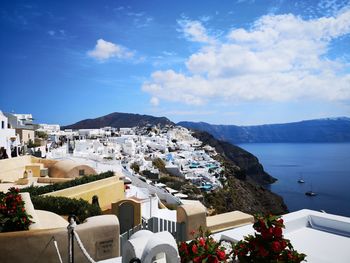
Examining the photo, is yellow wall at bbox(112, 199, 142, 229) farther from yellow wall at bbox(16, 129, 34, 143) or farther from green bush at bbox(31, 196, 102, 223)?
yellow wall at bbox(16, 129, 34, 143)

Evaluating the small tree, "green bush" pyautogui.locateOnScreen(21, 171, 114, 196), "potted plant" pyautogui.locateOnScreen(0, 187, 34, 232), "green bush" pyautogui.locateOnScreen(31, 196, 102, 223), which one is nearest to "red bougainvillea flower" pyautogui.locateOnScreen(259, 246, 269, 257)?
"potted plant" pyautogui.locateOnScreen(0, 187, 34, 232)

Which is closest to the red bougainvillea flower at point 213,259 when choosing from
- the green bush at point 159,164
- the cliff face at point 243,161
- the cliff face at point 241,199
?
the cliff face at point 241,199

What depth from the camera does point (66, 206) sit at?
8.80 m

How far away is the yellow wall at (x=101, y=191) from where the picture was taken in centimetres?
1232

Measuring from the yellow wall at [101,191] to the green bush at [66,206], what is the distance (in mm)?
2402

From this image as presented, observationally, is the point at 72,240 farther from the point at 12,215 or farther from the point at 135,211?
the point at 135,211

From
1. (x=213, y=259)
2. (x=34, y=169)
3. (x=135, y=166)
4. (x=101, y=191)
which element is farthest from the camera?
(x=135, y=166)

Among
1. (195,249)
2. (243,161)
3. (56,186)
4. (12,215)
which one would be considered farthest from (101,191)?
(243,161)

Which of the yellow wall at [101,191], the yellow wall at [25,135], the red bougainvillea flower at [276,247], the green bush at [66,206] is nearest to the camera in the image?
the red bougainvillea flower at [276,247]

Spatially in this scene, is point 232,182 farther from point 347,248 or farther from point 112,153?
point 347,248

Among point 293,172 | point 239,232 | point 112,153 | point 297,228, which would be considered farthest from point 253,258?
point 293,172

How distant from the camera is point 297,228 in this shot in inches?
261

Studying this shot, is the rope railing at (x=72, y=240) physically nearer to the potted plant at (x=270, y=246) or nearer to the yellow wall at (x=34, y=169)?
the potted plant at (x=270, y=246)

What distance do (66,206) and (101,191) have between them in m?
5.13
